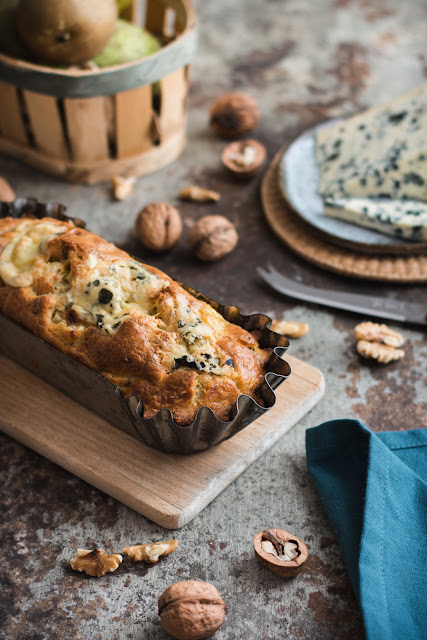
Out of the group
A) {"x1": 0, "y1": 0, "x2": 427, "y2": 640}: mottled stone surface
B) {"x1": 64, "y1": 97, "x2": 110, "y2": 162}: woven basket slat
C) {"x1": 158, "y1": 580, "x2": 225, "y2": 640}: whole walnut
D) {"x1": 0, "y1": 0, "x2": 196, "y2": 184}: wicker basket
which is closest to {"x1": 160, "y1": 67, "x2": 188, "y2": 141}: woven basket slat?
{"x1": 0, "y1": 0, "x2": 196, "y2": 184}: wicker basket

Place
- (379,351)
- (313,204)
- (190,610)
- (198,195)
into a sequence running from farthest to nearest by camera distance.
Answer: (198,195), (313,204), (379,351), (190,610)

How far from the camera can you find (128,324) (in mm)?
1726

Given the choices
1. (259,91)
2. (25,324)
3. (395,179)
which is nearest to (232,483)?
(25,324)

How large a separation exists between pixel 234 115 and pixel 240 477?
1.91 m

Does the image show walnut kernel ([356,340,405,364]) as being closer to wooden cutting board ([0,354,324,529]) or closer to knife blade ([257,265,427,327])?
knife blade ([257,265,427,327])

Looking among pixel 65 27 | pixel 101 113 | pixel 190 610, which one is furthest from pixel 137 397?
pixel 65 27

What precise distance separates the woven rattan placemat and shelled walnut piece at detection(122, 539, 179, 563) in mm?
1323

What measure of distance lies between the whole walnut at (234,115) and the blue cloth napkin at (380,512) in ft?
5.89

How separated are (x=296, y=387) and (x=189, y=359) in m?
0.46

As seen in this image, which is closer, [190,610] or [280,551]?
[190,610]

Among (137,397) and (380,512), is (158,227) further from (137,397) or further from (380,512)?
(380,512)

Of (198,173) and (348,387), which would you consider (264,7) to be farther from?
(348,387)

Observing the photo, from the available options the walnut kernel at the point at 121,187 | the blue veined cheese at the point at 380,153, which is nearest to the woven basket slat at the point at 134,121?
the walnut kernel at the point at 121,187

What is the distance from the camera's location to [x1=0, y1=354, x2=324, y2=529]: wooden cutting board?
1.72 meters
